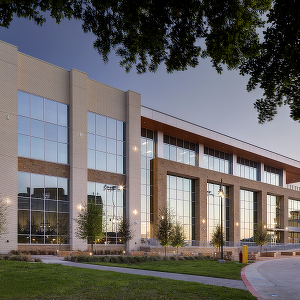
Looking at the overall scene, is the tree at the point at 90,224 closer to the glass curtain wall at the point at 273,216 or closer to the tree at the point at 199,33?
the tree at the point at 199,33

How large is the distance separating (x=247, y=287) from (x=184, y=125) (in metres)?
33.9

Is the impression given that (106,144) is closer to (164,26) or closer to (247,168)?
(247,168)

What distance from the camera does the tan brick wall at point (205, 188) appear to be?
143 feet

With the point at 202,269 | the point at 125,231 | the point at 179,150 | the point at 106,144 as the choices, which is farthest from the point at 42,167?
the point at 179,150

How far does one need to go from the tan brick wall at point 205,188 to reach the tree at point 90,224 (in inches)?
465

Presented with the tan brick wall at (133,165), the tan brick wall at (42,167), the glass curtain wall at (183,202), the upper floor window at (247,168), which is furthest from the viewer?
the upper floor window at (247,168)

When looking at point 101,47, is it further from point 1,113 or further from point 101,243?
point 101,243

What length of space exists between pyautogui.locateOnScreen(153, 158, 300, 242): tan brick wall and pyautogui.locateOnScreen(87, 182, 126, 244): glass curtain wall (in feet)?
18.7

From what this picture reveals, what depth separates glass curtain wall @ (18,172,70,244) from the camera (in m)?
31.4

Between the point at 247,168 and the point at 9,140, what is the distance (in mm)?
40168

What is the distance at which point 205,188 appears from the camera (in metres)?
50.0

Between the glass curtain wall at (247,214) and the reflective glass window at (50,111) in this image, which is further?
the glass curtain wall at (247,214)

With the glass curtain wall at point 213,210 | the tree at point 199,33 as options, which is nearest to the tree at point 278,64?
the tree at point 199,33

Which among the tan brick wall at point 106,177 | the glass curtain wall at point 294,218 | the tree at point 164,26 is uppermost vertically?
the tree at point 164,26
